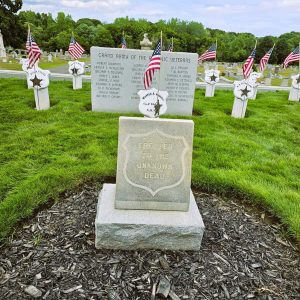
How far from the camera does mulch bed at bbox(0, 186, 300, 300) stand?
2.85 metres

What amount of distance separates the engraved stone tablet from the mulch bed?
57 cm

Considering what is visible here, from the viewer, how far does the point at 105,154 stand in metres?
5.70

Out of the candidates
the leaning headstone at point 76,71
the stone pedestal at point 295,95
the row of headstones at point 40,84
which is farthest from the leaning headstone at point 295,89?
the row of headstones at point 40,84

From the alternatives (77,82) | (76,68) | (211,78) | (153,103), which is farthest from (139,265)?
(77,82)

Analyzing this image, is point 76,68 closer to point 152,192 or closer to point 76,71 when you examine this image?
point 76,71

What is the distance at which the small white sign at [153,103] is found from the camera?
753cm

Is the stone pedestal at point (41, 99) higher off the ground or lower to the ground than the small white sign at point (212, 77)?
lower

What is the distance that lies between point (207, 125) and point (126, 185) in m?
4.97

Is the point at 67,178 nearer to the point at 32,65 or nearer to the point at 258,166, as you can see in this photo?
the point at 258,166

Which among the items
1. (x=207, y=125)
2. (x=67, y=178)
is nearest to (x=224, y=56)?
(x=207, y=125)

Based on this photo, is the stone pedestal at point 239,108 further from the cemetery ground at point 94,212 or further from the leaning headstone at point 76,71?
the leaning headstone at point 76,71

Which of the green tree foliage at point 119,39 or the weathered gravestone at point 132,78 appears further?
the green tree foliage at point 119,39

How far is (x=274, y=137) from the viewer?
24.5ft

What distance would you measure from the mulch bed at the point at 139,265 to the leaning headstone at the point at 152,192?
0.55ft
